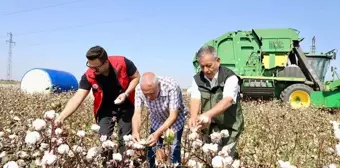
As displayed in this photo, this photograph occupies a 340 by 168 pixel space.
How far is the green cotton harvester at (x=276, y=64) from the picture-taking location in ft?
43.6

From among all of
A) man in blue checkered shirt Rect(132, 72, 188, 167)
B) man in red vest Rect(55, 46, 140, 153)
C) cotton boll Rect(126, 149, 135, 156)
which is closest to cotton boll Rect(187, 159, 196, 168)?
cotton boll Rect(126, 149, 135, 156)

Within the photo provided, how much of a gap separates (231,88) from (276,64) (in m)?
11.3

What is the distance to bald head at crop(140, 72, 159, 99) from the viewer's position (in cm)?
Answer: 319

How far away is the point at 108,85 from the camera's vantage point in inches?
152

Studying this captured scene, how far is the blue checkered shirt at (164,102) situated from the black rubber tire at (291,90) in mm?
9745

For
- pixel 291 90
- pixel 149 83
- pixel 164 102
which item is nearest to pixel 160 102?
pixel 164 102

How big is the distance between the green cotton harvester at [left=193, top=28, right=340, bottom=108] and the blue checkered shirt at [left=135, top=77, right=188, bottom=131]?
964 centimetres

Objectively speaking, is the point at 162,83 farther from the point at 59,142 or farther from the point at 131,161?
the point at 59,142

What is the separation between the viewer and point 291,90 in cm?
1302

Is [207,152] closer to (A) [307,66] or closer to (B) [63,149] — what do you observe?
(B) [63,149]

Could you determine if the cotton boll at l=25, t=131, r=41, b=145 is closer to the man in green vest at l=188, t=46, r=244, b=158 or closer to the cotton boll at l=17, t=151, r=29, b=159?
the cotton boll at l=17, t=151, r=29, b=159

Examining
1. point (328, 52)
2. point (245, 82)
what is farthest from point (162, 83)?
point (328, 52)

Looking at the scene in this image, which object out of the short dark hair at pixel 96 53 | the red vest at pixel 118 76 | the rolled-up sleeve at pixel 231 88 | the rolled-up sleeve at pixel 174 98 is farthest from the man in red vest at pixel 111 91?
the rolled-up sleeve at pixel 231 88

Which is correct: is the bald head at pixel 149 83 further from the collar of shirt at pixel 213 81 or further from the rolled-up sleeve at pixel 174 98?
the collar of shirt at pixel 213 81
